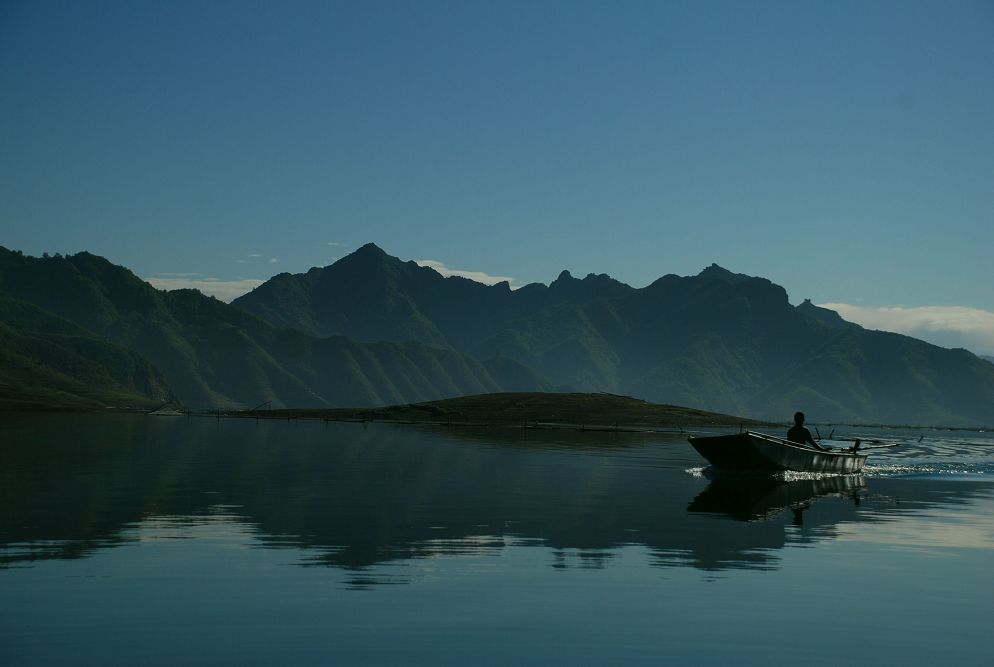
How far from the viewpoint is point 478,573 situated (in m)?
25.2

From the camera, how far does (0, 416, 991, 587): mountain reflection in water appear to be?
2947cm

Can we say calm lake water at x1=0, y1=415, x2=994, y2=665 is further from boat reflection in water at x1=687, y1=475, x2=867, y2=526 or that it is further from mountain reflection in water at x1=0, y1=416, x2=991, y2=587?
boat reflection in water at x1=687, y1=475, x2=867, y2=526

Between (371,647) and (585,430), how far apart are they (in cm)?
13743

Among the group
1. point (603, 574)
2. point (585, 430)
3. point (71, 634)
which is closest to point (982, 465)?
point (585, 430)

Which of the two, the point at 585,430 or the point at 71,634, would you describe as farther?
the point at 585,430

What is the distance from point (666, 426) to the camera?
18538 cm

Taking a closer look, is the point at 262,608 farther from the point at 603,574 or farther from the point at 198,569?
the point at 603,574

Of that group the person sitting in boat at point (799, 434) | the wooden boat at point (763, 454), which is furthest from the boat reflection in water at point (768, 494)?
the person sitting in boat at point (799, 434)

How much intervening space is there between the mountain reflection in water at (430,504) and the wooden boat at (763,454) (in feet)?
4.37

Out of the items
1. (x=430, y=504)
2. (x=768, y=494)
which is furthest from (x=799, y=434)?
(x=430, y=504)

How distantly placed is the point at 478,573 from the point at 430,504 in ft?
54.8

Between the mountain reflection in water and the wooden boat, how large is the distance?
1.33 m

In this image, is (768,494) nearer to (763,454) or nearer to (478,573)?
(763,454)

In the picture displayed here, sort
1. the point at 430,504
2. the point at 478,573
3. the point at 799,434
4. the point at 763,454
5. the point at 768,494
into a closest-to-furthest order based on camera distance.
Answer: the point at 478,573
the point at 430,504
the point at 768,494
the point at 763,454
the point at 799,434
